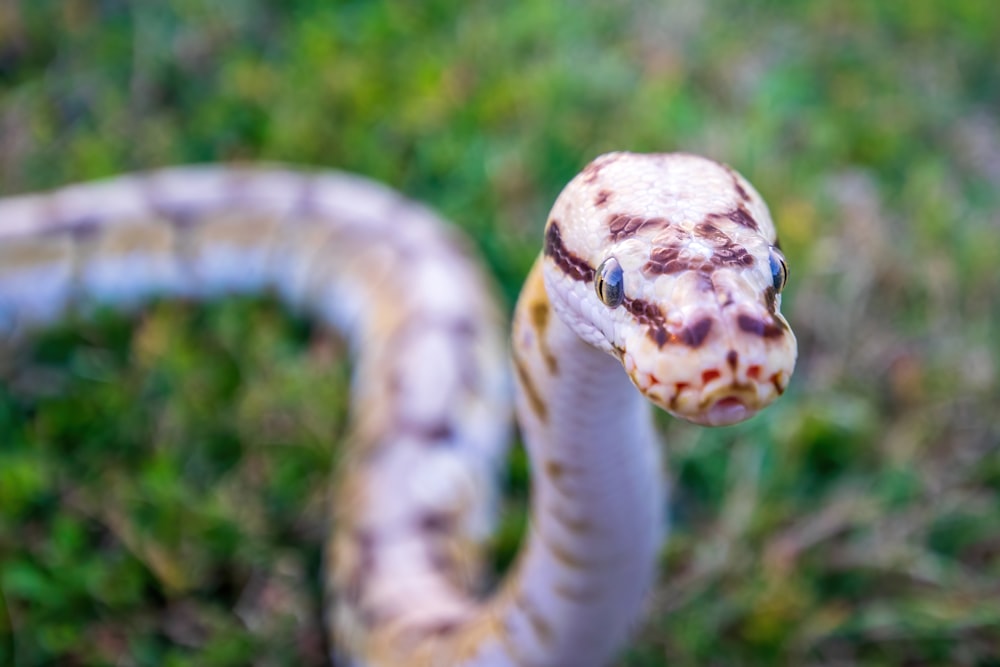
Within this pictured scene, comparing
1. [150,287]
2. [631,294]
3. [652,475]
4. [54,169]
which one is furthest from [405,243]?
[631,294]

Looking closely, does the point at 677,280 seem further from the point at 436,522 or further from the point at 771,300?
the point at 436,522

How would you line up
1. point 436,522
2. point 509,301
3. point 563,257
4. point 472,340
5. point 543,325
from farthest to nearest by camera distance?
1. point 509,301
2. point 472,340
3. point 436,522
4. point 543,325
5. point 563,257

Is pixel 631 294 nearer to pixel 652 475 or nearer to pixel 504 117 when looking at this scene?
pixel 652 475

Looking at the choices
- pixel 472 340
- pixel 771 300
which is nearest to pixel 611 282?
pixel 771 300

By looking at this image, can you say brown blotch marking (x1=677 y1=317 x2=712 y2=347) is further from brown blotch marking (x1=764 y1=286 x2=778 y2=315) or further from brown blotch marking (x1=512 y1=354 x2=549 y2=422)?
brown blotch marking (x1=512 y1=354 x2=549 y2=422)

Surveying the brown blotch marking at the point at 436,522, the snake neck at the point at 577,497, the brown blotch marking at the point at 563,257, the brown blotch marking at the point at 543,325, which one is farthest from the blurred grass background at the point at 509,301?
the brown blotch marking at the point at 563,257

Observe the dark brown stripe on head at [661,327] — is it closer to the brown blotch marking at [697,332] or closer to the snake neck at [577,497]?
the brown blotch marking at [697,332]
